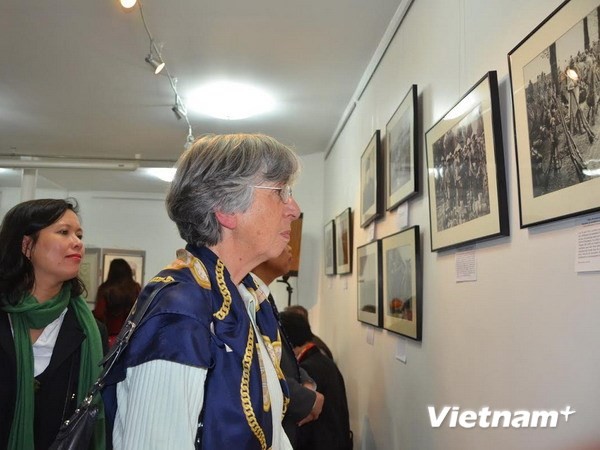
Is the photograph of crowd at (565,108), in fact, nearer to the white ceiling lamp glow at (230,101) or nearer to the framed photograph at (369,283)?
the framed photograph at (369,283)

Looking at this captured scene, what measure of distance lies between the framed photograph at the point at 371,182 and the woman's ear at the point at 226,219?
161cm

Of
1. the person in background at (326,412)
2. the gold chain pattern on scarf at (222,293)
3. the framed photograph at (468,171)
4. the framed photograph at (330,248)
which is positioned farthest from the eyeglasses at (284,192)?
the framed photograph at (330,248)

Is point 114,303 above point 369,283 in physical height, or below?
below

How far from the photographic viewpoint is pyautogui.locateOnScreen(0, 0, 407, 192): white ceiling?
257 cm

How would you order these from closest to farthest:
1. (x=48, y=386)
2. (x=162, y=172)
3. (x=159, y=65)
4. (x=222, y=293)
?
(x=222, y=293)
(x=48, y=386)
(x=159, y=65)
(x=162, y=172)

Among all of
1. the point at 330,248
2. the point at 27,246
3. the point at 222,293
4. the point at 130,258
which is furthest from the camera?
the point at 130,258

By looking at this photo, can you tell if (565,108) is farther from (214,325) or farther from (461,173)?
(214,325)

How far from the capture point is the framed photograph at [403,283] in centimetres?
202

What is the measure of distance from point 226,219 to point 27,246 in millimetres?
1021

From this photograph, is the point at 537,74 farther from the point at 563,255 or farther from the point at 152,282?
the point at 152,282

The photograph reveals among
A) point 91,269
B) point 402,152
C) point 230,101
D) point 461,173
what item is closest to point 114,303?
point 230,101

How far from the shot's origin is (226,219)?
1.12m

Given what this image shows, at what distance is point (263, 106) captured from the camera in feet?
12.9

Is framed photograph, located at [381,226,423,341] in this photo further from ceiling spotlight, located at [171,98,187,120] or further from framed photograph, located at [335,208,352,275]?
ceiling spotlight, located at [171,98,187,120]
